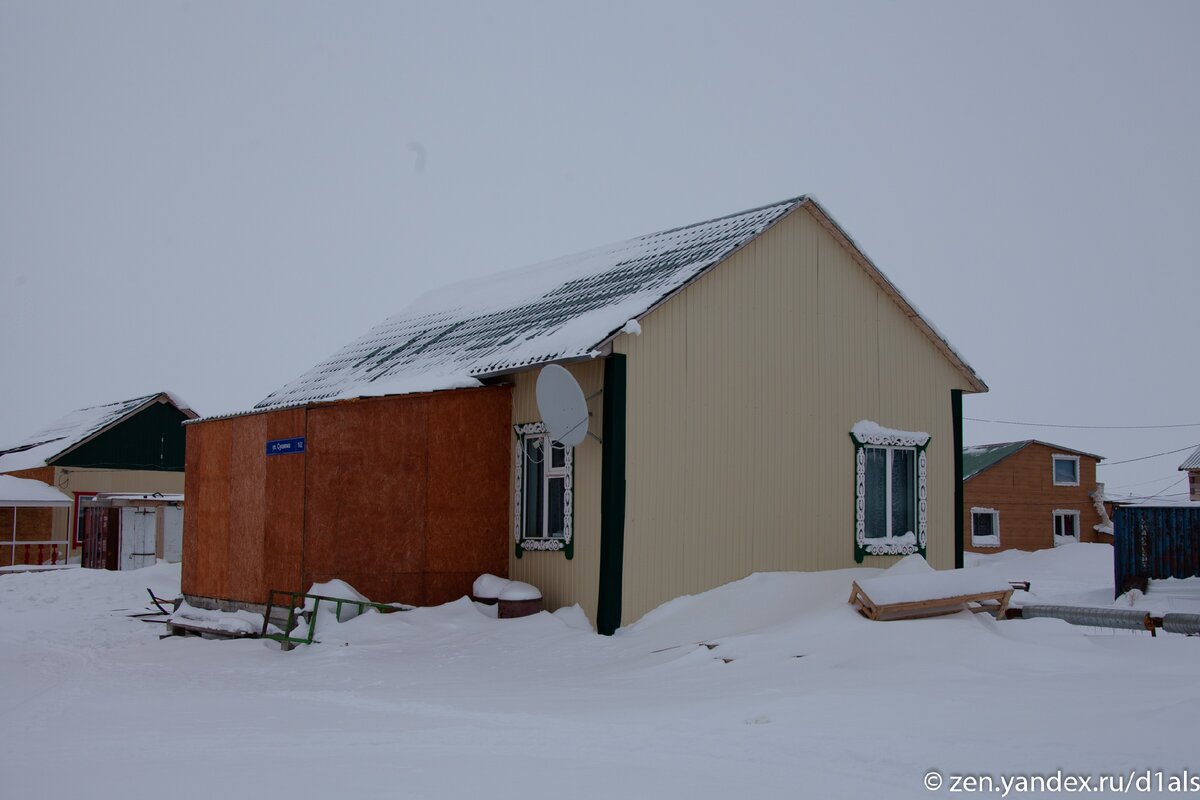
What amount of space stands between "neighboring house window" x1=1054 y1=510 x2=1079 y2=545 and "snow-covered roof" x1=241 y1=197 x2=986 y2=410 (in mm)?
29429

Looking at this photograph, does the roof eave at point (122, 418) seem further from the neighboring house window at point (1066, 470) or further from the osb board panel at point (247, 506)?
the neighboring house window at point (1066, 470)

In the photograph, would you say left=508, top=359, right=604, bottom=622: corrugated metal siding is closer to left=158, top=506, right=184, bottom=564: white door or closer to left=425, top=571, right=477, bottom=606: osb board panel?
left=425, top=571, right=477, bottom=606: osb board panel

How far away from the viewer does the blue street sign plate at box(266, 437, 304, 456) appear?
49.1ft

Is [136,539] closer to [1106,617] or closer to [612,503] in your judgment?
[612,503]

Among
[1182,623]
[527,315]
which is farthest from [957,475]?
[527,315]

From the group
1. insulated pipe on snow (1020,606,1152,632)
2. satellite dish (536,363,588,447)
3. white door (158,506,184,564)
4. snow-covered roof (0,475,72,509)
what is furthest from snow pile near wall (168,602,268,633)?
snow-covered roof (0,475,72,509)

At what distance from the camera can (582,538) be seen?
46.4 feet

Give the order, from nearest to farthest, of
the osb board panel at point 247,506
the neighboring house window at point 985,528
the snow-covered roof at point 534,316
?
the snow-covered roof at point 534,316, the osb board panel at point 247,506, the neighboring house window at point 985,528

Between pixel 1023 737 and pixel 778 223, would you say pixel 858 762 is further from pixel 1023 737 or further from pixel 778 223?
pixel 778 223

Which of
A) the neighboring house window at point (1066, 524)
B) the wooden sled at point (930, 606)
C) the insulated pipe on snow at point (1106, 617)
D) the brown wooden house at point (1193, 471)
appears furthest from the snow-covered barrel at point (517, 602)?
the neighboring house window at point (1066, 524)

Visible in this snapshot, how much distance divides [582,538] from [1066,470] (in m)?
36.2

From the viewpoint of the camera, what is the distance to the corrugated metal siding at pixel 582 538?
45.7 ft

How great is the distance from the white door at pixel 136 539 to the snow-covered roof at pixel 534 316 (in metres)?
15.8

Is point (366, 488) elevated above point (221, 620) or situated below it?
above
